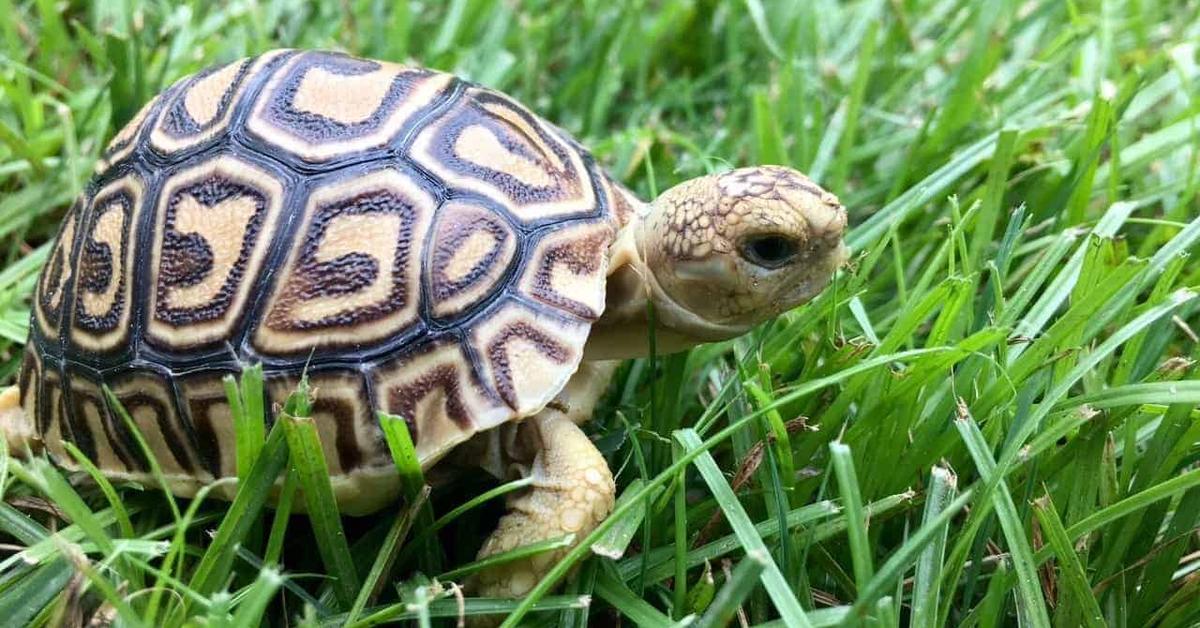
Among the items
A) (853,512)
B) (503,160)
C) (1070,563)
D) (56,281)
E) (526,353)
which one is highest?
(503,160)

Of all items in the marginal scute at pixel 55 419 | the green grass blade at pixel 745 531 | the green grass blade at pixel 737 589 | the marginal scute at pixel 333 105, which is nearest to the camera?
the green grass blade at pixel 737 589

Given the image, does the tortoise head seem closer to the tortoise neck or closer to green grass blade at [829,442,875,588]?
the tortoise neck

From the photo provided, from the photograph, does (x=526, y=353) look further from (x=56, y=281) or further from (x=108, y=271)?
(x=56, y=281)

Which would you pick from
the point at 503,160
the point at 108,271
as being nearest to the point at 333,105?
the point at 503,160

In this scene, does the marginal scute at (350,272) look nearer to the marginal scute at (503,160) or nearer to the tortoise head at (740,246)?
the marginal scute at (503,160)

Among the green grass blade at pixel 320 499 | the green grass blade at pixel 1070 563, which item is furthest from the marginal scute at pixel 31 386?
the green grass blade at pixel 1070 563

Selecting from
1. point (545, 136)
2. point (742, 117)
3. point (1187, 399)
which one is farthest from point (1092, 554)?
point (742, 117)
